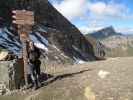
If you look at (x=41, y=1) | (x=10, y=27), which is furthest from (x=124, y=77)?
(x=41, y=1)

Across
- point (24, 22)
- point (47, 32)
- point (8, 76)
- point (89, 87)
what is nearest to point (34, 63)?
point (8, 76)

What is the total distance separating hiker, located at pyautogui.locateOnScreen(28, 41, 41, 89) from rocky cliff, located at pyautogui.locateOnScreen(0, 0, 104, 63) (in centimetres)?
→ 2468

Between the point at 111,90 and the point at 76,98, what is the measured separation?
157cm

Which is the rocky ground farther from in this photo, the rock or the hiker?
the rock

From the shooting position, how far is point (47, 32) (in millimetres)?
73125

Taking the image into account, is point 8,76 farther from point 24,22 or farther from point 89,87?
point 89,87

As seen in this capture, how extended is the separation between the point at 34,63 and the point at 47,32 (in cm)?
5153

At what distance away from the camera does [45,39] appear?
6334 cm

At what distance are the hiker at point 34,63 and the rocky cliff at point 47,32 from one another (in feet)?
81.0

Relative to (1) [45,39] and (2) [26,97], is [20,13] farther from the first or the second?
(1) [45,39]

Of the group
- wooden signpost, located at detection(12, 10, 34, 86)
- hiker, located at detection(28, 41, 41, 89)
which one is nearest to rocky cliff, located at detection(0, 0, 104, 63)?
wooden signpost, located at detection(12, 10, 34, 86)

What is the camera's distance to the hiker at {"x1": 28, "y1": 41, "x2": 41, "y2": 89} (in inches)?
845

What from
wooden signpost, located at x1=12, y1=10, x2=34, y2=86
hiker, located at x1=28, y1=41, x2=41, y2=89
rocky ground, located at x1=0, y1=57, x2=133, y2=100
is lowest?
rocky ground, located at x1=0, y1=57, x2=133, y2=100

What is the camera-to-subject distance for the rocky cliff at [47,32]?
54753 mm
